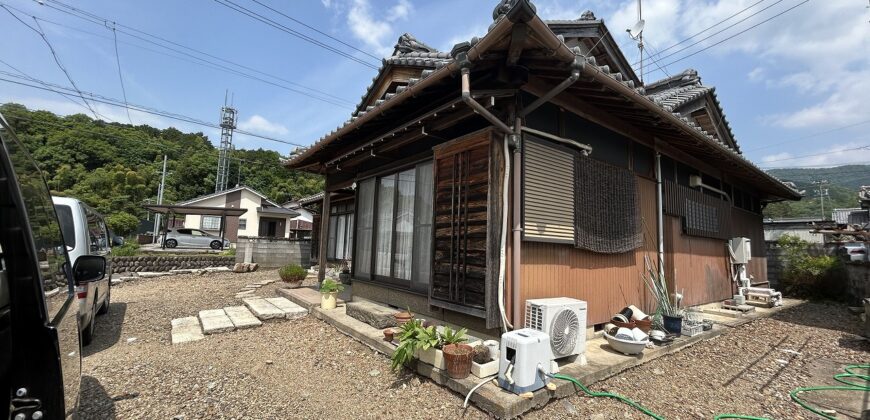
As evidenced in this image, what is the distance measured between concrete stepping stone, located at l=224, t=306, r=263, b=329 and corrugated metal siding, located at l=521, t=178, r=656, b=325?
3930mm

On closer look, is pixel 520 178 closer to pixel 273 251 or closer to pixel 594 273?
pixel 594 273

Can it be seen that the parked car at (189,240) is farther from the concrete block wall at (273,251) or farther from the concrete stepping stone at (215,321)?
the concrete stepping stone at (215,321)

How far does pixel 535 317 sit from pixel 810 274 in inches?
430

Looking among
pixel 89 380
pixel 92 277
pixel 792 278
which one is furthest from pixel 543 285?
pixel 792 278

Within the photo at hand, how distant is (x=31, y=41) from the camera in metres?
3.53

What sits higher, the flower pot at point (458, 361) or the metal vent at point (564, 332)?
the metal vent at point (564, 332)

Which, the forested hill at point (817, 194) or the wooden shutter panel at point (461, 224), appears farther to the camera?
the forested hill at point (817, 194)

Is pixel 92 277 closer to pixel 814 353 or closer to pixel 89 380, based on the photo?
pixel 89 380

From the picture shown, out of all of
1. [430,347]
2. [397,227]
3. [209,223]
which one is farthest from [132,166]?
[430,347]

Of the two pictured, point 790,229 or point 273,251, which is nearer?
point 273,251

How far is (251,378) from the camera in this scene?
3529 millimetres

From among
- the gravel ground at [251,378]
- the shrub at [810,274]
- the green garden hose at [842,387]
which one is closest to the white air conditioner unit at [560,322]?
the gravel ground at [251,378]

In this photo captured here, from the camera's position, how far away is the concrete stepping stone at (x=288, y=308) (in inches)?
224

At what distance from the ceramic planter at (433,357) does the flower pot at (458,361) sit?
10 centimetres
